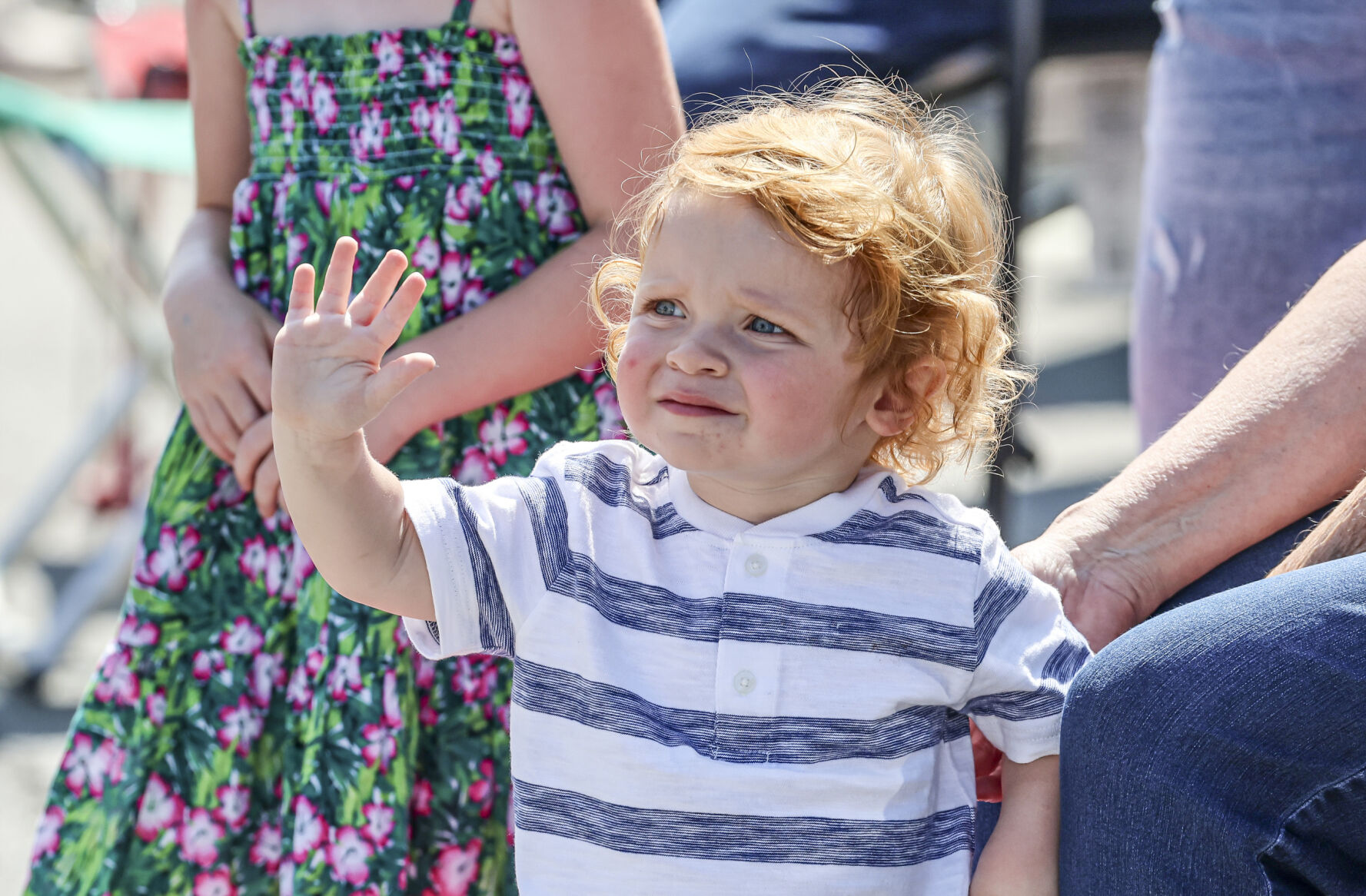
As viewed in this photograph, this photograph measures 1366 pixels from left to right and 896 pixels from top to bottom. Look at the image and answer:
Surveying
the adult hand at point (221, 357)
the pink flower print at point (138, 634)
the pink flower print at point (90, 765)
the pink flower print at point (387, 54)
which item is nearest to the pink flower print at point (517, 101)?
the pink flower print at point (387, 54)

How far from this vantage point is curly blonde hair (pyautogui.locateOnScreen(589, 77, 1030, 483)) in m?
1.07

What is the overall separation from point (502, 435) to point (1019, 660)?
0.61 meters

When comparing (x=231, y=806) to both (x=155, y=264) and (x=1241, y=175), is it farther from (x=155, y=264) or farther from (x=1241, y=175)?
(x=155, y=264)

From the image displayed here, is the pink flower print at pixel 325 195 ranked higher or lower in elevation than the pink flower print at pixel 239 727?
higher

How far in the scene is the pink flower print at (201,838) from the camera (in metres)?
1.43

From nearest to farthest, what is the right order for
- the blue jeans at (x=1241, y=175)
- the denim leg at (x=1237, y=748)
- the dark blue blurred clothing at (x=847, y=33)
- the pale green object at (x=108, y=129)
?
the denim leg at (x=1237, y=748) → the blue jeans at (x=1241, y=175) → the dark blue blurred clothing at (x=847, y=33) → the pale green object at (x=108, y=129)

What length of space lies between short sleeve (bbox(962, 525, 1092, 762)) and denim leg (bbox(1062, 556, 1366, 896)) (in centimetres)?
10

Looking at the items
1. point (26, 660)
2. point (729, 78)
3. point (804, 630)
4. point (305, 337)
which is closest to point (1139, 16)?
point (729, 78)

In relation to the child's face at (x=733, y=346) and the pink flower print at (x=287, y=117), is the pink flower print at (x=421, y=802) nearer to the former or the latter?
the child's face at (x=733, y=346)

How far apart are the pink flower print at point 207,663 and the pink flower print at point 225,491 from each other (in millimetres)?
156

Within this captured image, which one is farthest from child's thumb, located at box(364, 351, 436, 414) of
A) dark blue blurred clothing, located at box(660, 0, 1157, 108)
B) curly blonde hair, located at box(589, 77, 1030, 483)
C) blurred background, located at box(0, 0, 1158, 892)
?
dark blue blurred clothing, located at box(660, 0, 1157, 108)

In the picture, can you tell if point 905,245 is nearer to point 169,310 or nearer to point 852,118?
point 852,118

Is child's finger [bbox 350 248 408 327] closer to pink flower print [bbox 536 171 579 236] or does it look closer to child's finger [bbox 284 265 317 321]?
child's finger [bbox 284 265 317 321]

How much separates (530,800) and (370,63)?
2.58 ft
